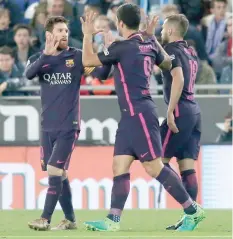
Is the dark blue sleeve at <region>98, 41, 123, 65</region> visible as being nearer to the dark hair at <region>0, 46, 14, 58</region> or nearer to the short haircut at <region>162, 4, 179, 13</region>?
the dark hair at <region>0, 46, 14, 58</region>

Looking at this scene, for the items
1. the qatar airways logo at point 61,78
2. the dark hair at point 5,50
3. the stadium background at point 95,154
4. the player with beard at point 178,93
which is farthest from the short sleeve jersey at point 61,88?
the dark hair at point 5,50

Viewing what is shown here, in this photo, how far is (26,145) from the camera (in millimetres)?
Result: 16344

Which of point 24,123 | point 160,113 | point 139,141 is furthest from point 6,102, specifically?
point 139,141

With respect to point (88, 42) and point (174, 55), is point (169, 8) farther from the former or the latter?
point (88, 42)

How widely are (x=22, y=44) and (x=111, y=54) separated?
6264mm

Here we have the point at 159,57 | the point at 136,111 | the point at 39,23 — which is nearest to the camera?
the point at 136,111

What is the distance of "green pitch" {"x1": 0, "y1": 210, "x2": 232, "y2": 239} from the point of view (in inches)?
440

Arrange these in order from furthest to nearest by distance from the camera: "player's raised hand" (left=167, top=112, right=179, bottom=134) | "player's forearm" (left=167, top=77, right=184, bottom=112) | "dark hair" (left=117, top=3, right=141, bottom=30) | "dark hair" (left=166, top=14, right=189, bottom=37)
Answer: "dark hair" (left=166, top=14, right=189, bottom=37), "player's raised hand" (left=167, top=112, right=179, bottom=134), "player's forearm" (left=167, top=77, right=184, bottom=112), "dark hair" (left=117, top=3, right=141, bottom=30)

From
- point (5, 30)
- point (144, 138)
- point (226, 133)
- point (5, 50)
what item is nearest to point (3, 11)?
point (5, 30)

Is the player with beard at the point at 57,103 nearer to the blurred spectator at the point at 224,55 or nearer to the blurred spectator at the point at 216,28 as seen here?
the blurred spectator at the point at 224,55

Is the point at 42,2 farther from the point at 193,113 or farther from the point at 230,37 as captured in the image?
the point at 193,113

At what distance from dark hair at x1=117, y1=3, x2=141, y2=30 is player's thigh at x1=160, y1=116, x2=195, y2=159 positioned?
1.54 metres

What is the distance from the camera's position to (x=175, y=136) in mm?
12656

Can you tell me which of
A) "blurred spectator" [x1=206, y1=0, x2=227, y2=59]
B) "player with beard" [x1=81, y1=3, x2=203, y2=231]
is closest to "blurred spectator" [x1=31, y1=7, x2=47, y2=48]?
"blurred spectator" [x1=206, y1=0, x2=227, y2=59]
